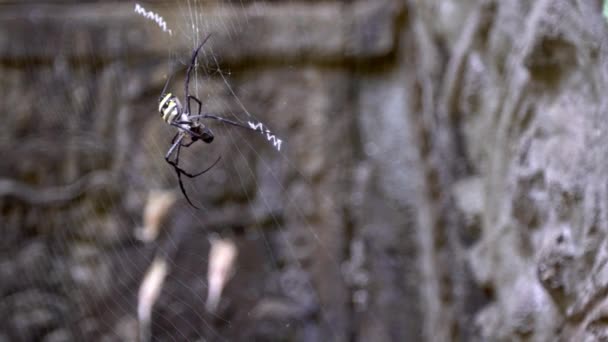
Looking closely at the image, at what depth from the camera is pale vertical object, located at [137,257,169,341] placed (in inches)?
68.7

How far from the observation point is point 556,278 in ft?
2.92

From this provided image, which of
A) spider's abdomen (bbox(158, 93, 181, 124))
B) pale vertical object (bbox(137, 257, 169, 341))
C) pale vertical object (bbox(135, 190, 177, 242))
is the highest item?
spider's abdomen (bbox(158, 93, 181, 124))

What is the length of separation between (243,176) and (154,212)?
27cm

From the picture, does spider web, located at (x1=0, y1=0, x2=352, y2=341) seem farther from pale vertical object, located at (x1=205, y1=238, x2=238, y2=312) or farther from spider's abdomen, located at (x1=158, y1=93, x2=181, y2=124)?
spider's abdomen, located at (x1=158, y1=93, x2=181, y2=124)

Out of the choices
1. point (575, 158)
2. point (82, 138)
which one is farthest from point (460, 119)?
point (82, 138)

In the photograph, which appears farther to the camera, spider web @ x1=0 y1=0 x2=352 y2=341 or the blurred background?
spider web @ x1=0 y1=0 x2=352 y2=341

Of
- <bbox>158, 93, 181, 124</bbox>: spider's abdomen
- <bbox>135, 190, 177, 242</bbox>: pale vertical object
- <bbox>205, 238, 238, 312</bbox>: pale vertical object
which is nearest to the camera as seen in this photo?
<bbox>158, 93, 181, 124</bbox>: spider's abdomen

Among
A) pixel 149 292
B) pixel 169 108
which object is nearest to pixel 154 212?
pixel 149 292

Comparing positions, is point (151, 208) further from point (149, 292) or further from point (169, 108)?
point (169, 108)

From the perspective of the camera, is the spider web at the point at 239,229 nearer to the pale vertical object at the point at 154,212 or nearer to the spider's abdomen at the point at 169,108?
the pale vertical object at the point at 154,212

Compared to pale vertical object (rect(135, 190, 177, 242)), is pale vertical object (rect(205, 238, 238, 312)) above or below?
below

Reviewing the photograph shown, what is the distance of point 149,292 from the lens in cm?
177

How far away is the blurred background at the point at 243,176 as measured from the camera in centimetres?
162

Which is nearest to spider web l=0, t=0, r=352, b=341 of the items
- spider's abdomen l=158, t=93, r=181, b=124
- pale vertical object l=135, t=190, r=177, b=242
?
pale vertical object l=135, t=190, r=177, b=242
